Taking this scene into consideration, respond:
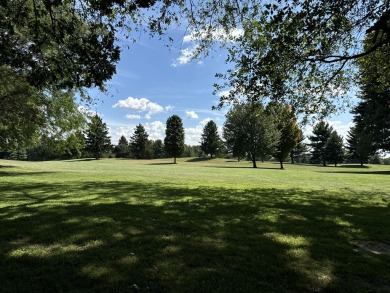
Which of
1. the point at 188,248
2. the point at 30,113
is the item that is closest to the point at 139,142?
the point at 30,113

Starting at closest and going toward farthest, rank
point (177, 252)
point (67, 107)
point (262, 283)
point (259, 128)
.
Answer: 1. point (262, 283)
2. point (177, 252)
3. point (67, 107)
4. point (259, 128)

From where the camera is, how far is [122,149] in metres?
98.7

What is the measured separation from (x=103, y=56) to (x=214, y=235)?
4.84 metres

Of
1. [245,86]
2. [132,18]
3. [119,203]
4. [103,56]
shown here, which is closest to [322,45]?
[245,86]

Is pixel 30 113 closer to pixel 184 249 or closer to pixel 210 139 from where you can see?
pixel 184 249

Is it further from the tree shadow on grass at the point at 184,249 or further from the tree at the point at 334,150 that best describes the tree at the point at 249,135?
the tree shadow on grass at the point at 184,249

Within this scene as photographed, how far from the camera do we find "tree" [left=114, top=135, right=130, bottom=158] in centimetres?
9656

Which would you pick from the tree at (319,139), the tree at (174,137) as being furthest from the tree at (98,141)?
the tree at (319,139)

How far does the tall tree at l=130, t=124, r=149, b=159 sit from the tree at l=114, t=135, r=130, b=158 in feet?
21.9

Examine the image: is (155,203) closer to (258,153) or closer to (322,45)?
(322,45)

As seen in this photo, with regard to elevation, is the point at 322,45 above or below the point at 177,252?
above

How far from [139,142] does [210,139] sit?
75.5 feet

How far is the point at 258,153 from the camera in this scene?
5262cm

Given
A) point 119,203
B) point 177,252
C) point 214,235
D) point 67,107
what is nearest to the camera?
point 177,252
